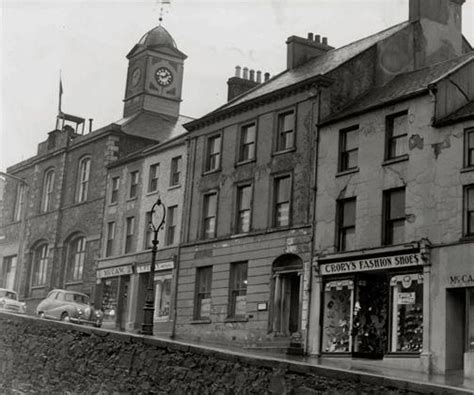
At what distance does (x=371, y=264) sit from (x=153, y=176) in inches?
620

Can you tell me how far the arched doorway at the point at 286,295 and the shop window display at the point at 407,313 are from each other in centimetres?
492

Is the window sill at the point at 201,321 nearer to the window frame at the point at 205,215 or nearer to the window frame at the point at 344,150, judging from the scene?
the window frame at the point at 205,215

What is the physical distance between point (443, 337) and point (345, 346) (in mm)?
4239

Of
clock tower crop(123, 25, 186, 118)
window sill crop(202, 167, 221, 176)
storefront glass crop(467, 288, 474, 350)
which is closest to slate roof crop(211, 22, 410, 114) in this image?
window sill crop(202, 167, 221, 176)

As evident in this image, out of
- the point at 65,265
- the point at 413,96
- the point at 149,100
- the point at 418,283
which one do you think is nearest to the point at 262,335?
the point at 418,283

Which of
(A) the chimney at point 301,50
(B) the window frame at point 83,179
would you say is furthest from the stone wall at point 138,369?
(B) the window frame at point 83,179

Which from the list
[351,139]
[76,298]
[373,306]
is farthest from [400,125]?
[76,298]

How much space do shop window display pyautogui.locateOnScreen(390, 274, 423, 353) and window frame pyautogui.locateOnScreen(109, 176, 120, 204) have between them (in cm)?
1999

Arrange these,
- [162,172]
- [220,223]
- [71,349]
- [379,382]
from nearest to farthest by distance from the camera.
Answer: [379,382] → [71,349] → [220,223] → [162,172]

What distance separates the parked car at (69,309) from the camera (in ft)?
110

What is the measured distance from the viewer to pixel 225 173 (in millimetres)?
35250

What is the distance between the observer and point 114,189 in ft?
144

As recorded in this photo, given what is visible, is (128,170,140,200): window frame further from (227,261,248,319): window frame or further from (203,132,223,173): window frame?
(227,261,248,319): window frame

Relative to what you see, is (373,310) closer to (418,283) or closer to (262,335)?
(418,283)
